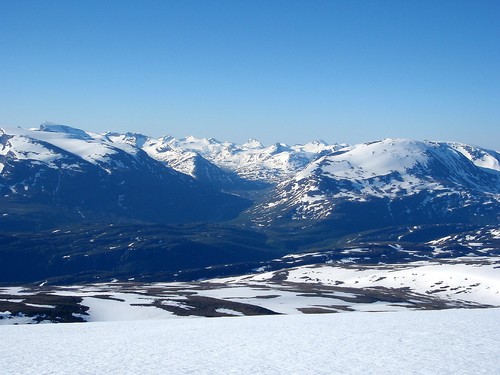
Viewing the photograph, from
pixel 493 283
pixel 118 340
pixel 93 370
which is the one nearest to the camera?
pixel 93 370

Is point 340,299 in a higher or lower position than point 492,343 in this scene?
lower

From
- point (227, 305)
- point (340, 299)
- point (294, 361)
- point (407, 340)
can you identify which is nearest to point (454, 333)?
point (407, 340)

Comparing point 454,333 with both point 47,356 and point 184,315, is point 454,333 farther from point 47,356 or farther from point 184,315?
point 184,315

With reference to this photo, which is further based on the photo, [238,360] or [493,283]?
[493,283]

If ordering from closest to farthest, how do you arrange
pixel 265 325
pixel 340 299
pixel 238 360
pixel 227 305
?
pixel 238 360
pixel 265 325
pixel 227 305
pixel 340 299

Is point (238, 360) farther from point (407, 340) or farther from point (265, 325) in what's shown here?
point (265, 325)

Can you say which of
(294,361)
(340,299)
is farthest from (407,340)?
(340,299)
